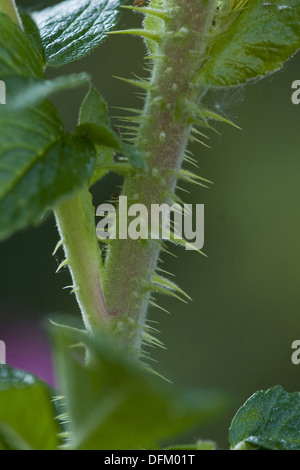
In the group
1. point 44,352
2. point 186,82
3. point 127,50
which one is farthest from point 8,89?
point 127,50

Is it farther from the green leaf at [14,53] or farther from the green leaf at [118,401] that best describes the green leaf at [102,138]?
the green leaf at [118,401]

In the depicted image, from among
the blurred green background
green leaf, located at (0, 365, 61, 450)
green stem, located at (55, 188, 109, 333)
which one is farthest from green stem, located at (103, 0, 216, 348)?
the blurred green background

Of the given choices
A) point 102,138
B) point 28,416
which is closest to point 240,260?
point 102,138

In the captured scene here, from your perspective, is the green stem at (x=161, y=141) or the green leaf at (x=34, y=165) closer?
the green leaf at (x=34, y=165)

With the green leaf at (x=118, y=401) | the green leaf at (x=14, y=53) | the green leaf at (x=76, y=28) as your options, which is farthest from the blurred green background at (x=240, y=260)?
the green leaf at (x=118, y=401)

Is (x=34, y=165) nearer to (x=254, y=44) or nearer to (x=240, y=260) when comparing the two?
A: (x=254, y=44)

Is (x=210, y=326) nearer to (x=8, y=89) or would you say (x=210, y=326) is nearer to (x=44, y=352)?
(x=44, y=352)

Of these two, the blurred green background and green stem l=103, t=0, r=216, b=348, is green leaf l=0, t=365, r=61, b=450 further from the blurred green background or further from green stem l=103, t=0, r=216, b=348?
the blurred green background
